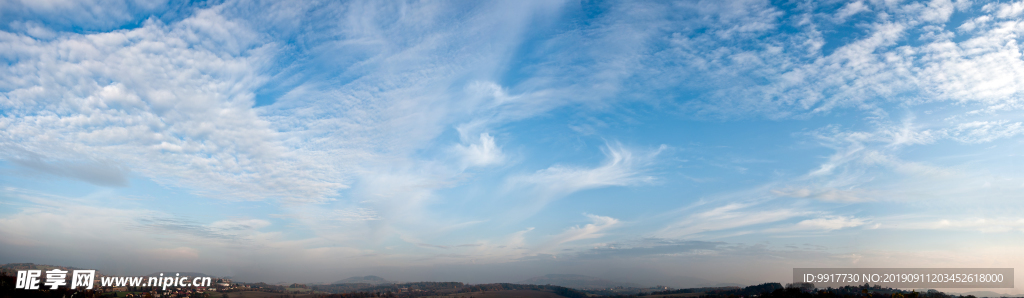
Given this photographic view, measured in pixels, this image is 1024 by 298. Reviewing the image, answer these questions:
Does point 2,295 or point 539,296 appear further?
point 539,296

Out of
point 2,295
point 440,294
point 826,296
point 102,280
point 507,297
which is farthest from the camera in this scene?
point 440,294

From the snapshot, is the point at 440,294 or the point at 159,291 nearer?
the point at 159,291

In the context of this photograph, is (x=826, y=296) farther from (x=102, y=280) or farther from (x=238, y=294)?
(x=102, y=280)

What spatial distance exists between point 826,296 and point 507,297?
94434 mm

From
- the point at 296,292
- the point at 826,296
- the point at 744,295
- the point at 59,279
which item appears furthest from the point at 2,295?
the point at 744,295

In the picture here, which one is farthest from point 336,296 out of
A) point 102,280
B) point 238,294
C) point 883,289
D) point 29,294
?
point 883,289

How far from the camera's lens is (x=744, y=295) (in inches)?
5512

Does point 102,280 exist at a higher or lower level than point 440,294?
higher

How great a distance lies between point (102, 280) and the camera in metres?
113

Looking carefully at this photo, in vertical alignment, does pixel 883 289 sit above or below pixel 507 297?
above

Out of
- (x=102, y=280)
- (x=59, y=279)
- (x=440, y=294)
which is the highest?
(x=59, y=279)

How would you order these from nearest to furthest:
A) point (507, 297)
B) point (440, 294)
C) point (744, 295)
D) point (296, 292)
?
point (744, 295)
point (507, 297)
point (296, 292)
point (440, 294)

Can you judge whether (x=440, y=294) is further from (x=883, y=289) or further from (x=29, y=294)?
(x=883, y=289)

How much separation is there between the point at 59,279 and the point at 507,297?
116 meters
